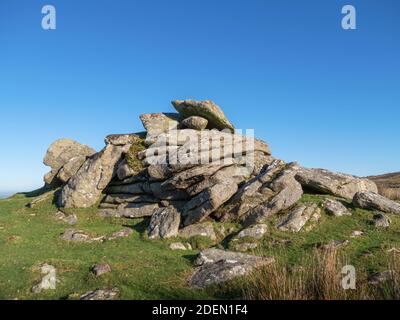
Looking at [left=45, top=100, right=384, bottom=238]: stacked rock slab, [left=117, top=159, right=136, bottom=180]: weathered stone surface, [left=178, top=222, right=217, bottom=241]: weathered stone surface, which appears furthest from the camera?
[left=117, top=159, right=136, bottom=180]: weathered stone surface

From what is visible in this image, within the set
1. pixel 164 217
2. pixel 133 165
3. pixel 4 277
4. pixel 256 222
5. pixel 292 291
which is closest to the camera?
pixel 292 291

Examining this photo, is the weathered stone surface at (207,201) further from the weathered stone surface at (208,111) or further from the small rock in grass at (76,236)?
the weathered stone surface at (208,111)

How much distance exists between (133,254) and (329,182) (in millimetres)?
15616

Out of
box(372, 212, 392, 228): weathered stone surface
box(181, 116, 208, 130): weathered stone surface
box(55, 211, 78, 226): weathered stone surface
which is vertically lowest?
box(55, 211, 78, 226): weathered stone surface

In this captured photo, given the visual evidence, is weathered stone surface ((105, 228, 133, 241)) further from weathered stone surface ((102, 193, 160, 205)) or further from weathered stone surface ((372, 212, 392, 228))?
weathered stone surface ((372, 212, 392, 228))

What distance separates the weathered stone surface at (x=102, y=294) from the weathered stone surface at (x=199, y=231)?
9784 mm

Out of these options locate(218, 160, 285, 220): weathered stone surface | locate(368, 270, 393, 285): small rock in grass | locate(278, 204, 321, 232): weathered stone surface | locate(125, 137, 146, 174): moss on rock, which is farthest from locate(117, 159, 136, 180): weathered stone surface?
locate(368, 270, 393, 285): small rock in grass

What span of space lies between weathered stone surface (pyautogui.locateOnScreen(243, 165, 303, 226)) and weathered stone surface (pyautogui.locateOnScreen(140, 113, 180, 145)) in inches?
493

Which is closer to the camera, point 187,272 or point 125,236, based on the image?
point 187,272

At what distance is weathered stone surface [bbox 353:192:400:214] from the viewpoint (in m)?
26.6
